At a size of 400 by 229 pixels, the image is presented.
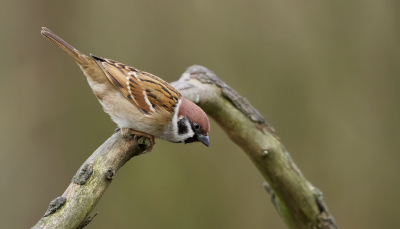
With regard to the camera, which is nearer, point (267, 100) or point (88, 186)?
point (88, 186)

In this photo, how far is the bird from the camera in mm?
1672

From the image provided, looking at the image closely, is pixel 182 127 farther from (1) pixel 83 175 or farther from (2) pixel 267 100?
(2) pixel 267 100

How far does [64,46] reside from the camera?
5.48 ft

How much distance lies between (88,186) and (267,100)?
2555mm

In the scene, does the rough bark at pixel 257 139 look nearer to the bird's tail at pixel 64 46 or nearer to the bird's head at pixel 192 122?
the bird's head at pixel 192 122

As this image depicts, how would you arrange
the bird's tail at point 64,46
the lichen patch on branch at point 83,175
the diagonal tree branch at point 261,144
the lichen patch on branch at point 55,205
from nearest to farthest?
the lichen patch on branch at point 55,205 → the lichen patch on branch at point 83,175 → the bird's tail at point 64,46 → the diagonal tree branch at point 261,144

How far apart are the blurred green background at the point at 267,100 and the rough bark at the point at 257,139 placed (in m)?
1.13

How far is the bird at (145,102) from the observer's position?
1.67m

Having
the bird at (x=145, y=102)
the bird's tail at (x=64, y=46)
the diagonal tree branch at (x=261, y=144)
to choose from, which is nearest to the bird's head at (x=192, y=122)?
the bird at (x=145, y=102)

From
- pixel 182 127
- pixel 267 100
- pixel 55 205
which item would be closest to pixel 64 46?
pixel 182 127

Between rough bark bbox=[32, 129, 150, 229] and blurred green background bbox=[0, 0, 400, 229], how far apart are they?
179cm

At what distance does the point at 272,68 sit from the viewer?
11.2 feet

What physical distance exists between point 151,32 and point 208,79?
133cm

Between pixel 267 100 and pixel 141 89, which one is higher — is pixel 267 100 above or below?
above
